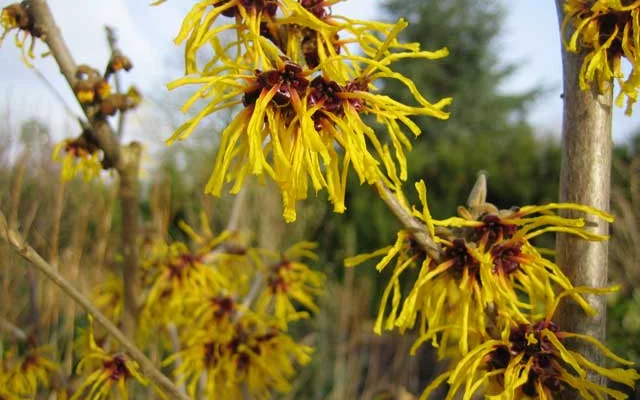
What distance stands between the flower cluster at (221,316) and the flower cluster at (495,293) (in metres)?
0.63

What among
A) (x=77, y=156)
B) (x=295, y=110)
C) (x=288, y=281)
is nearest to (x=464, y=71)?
(x=288, y=281)

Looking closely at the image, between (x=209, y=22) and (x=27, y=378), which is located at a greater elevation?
(x=209, y=22)

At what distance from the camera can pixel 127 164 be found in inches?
47.6

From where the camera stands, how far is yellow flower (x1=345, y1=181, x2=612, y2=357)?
78 centimetres

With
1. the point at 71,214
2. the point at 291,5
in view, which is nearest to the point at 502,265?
the point at 291,5

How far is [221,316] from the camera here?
1.45 m

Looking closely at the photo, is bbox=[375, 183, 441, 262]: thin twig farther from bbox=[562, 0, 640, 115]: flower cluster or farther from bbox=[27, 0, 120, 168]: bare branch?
bbox=[27, 0, 120, 168]: bare branch

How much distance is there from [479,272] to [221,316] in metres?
0.84

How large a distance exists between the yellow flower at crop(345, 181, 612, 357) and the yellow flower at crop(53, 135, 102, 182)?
77 centimetres

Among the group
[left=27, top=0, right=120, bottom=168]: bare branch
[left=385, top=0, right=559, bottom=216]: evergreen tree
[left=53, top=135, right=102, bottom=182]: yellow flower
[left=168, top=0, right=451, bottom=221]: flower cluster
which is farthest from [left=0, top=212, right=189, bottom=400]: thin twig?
[left=385, top=0, right=559, bottom=216]: evergreen tree

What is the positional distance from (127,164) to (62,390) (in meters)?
0.56

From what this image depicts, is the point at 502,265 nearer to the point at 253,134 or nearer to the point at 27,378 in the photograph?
the point at 253,134

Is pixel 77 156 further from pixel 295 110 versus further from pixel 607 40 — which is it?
pixel 607 40

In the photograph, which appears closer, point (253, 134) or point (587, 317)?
point (253, 134)
